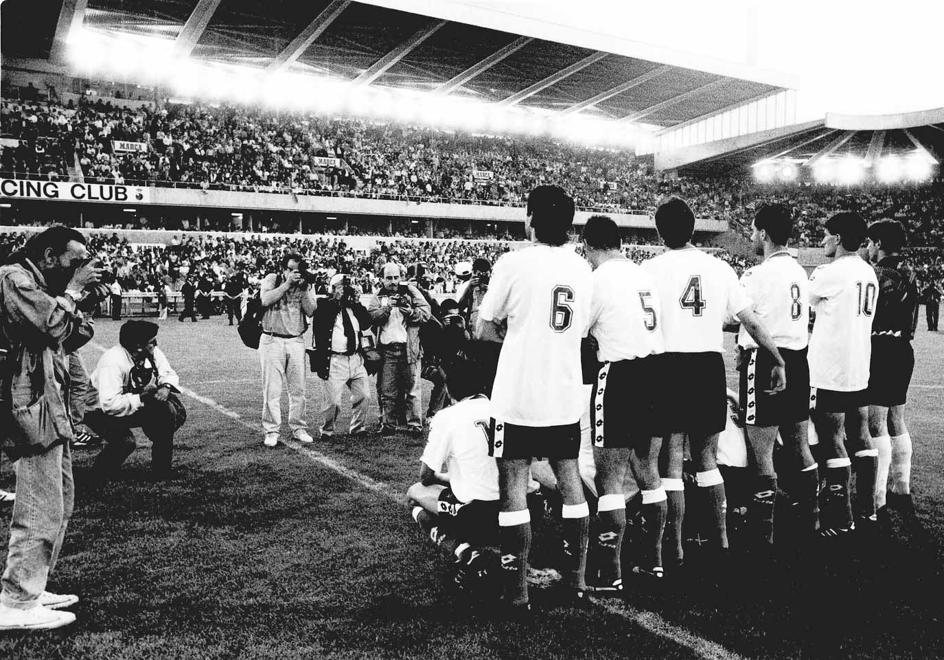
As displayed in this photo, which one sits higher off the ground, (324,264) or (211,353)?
(324,264)

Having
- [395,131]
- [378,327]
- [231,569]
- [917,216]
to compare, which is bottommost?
[231,569]

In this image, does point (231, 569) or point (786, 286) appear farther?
point (786, 286)

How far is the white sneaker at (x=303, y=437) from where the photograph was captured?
7.52 m

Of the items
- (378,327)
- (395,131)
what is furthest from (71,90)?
(378,327)

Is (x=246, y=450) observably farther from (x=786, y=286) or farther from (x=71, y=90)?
(x=71, y=90)

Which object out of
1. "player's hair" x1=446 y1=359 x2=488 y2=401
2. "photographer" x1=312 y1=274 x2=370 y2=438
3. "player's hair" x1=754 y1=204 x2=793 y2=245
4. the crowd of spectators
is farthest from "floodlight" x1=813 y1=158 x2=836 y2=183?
"player's hair" x1=446 y1=359 x2=488 y2=401

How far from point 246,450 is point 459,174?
41564 mm

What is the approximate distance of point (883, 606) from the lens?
12.2ft

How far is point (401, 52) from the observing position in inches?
1606

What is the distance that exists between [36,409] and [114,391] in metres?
2.88

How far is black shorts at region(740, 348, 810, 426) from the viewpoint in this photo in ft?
14.8

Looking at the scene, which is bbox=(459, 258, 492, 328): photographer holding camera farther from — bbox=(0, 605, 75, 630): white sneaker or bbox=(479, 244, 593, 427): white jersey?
bbox=(0, 605, 75, 630): white sneaker

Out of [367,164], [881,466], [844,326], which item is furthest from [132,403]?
[367,164]

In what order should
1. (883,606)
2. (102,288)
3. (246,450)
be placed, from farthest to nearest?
(246,450) < (102,288) < (883,606)
